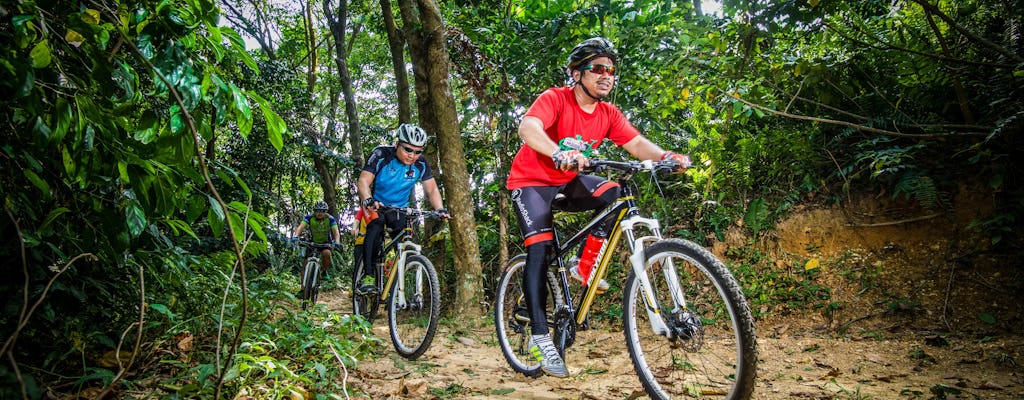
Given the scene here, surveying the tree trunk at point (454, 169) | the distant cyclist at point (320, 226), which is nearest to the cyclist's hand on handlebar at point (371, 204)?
the tree trunk at point (454, 169)

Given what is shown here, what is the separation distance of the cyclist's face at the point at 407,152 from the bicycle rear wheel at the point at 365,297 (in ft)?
4.03

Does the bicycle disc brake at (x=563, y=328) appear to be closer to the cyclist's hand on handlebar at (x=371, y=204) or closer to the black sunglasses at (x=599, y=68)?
the black sunglasses at (x=599, y=68)

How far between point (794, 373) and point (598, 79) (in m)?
2.33

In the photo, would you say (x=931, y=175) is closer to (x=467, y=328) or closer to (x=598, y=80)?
(x=598, y=80)

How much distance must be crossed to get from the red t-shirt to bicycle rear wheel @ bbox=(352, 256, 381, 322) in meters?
2.56

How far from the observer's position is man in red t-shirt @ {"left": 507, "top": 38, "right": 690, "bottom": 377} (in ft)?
10.4

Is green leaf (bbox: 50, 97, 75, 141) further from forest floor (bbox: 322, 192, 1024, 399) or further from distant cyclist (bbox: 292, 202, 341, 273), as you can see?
distant cyclist (bbox: 292, 202, 341, 273)

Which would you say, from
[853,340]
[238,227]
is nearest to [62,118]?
[238,227]

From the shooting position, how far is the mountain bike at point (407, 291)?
A: 4348mm

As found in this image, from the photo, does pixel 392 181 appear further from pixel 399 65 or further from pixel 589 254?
pixel 399 65

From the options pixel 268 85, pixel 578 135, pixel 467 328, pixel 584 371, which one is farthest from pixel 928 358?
pixel 268 85

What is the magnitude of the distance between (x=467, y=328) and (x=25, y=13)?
15.4 feet

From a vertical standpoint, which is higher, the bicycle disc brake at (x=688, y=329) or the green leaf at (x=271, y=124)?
the green leaf at (x=271, y=124)

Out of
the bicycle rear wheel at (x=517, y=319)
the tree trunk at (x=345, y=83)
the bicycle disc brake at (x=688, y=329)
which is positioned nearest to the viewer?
the bicycle disc brake at (x=688, y=329)
